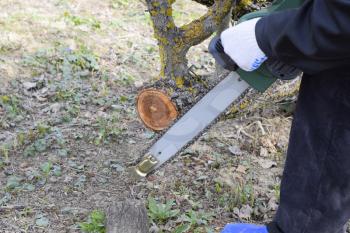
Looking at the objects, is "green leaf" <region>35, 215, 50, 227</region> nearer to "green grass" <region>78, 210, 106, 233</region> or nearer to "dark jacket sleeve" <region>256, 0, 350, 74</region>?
"green grass" <region>78, 210, 106, 233</region>

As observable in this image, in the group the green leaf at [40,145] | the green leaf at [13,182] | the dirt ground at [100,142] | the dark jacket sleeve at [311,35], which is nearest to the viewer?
the dark jacket sleeve at [311,35]

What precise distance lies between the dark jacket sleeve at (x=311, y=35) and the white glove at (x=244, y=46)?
0.03 meters

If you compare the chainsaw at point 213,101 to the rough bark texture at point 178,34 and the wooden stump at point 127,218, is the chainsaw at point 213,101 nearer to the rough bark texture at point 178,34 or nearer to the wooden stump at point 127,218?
the wooden stump at point 127,218

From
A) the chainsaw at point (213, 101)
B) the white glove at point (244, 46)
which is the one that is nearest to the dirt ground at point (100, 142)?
the chainsaw at point (213, 101)

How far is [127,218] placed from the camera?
98.9 inches

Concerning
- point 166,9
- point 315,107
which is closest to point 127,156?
point 166,9

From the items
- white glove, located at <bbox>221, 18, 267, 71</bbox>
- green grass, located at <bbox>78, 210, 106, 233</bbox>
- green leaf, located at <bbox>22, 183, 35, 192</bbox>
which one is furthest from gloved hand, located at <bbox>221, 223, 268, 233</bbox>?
green leaf, located at <bbox>22, 183, 35, 192</bbox>

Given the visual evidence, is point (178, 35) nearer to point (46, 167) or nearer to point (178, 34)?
point (178, 34)

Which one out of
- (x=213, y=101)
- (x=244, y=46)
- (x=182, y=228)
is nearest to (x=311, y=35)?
(x=244, y=46)

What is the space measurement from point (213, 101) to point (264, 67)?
32cm

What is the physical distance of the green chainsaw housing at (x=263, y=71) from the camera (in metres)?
1.95

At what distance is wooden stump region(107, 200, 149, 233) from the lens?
2468 mm

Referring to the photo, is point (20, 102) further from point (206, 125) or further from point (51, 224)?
point (206, 125)

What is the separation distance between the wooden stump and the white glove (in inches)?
37.8
